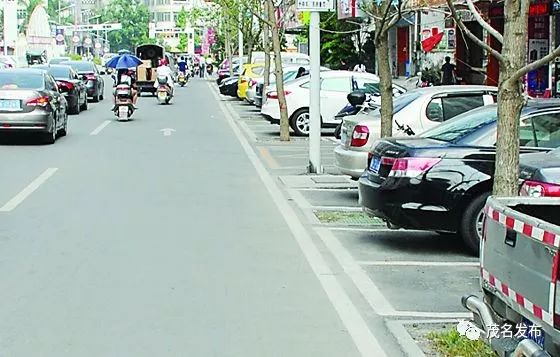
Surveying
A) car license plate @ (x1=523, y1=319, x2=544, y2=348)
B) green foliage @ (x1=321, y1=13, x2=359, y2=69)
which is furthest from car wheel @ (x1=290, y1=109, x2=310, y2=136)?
green foliage @ (x1=321, y1=13, x2=359, y2=69)

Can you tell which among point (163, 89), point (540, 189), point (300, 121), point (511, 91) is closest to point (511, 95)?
point (511, 91)

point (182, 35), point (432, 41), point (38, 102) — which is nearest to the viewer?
point (38, 102)

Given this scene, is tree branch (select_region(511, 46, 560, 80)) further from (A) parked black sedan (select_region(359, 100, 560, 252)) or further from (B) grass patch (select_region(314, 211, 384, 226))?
(B) grass patch (select_region(314, 211, 384, 226))

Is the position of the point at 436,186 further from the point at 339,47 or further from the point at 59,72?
the point at 339,47

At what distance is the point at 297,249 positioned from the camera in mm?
10523

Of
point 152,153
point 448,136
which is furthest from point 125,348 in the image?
point 152,153

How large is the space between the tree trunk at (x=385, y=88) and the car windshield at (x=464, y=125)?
2325mm

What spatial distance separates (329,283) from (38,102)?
535 inches

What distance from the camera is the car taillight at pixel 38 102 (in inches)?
832

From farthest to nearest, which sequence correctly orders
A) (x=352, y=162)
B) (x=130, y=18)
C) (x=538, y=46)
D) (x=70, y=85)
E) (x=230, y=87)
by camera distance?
(x=130, y=18)
(x=230, y=87)
(x=70, y=85)
(x=538, y=46)
(x=352, y=162)

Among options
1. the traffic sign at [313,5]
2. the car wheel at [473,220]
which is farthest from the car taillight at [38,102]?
the car wheel at [473,220]

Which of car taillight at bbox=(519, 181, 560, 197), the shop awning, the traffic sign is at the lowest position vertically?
car taillight at bbox=(519, 181, 560, 197)

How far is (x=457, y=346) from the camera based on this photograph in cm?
677

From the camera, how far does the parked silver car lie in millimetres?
21094
